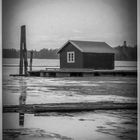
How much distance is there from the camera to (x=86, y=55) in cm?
249

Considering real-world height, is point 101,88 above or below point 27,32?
below

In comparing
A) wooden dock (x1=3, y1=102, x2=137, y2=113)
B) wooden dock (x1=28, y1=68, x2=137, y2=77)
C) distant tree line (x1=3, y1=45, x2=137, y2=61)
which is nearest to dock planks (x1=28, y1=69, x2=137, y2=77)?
wooden dock (x1=28, y1=68, x2=137, y2=77)

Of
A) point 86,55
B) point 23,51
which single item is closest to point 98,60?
point 86,55

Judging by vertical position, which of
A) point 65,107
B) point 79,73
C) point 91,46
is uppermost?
point 91,46

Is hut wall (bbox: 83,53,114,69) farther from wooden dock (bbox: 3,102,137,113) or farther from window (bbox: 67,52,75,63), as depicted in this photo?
wooden dock (bbox: 3,102,137,113)

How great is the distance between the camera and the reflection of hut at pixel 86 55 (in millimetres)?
2457

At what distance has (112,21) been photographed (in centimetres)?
250

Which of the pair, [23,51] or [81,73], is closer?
[23,51]

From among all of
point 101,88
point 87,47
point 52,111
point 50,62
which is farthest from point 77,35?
point 52,111

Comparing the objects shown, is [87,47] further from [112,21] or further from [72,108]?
[72,108]

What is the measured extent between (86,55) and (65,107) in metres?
0.44

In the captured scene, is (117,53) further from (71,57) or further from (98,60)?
(71,57)

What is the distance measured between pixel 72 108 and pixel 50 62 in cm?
40

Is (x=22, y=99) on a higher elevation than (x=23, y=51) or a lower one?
lower
